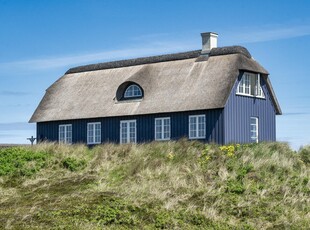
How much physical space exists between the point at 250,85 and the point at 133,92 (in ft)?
22.7

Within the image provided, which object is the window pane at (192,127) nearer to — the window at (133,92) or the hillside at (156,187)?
the window at (133,92)

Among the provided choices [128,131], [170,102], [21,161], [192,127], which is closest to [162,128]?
[170,102]

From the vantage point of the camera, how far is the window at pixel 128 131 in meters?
35.8

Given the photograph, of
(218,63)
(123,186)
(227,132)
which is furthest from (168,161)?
(218,63)

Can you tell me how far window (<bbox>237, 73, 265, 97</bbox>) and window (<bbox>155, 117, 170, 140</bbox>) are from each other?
444 cm

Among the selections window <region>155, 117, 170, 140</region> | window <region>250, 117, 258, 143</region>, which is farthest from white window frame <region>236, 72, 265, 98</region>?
window <region>155, 117, 170, 140</region>

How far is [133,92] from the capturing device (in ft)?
121

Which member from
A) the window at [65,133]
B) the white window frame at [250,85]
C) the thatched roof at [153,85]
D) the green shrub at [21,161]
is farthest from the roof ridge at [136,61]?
the green shrub at [21,161]

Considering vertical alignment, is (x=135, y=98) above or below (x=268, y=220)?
above

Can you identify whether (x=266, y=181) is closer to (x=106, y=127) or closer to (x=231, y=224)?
(x=231, y=224)

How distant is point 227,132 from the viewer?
32.5 metres

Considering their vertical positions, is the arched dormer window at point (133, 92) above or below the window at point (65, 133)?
above

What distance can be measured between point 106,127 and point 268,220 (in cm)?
1942

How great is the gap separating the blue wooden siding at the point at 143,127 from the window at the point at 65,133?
30 centimetres
